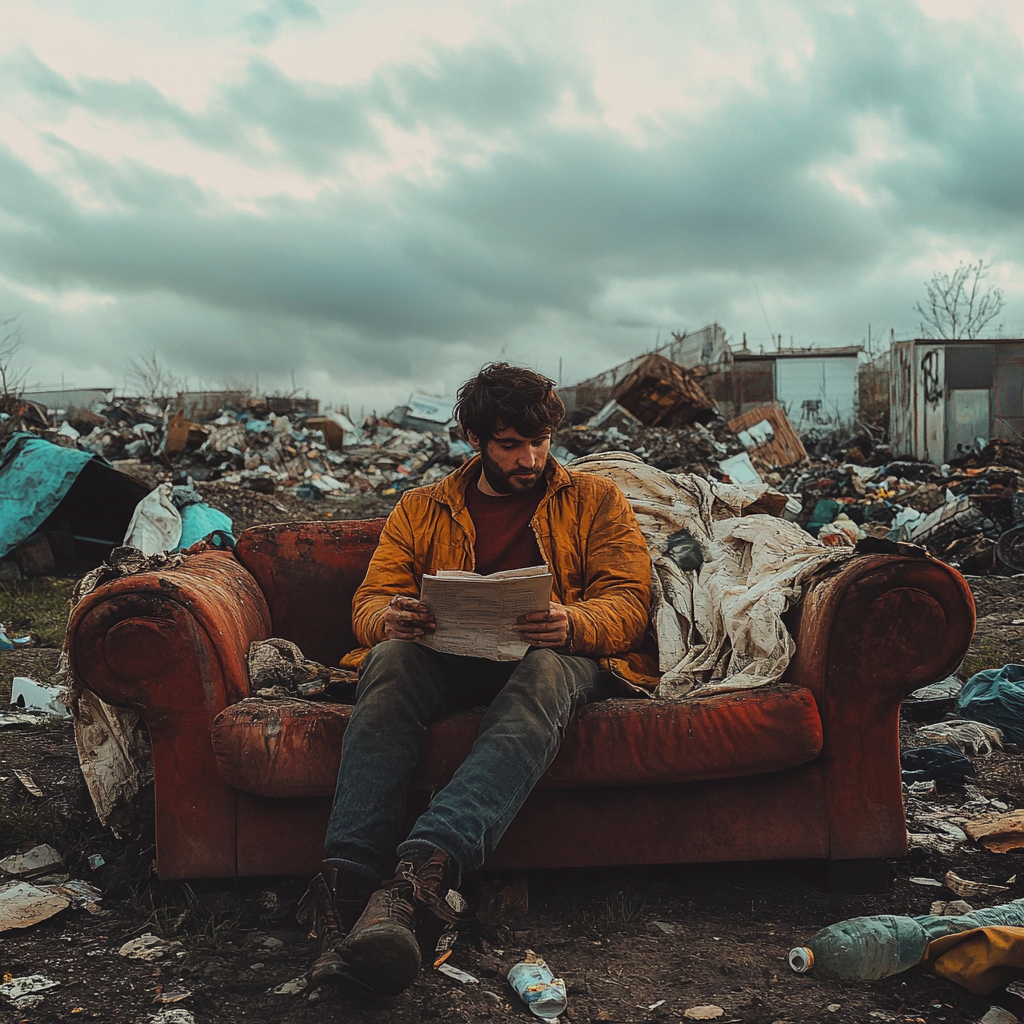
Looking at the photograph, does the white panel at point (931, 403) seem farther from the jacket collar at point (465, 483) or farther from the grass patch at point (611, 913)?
the grass patch at point (611, 913)

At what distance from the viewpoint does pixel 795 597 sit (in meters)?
2.79

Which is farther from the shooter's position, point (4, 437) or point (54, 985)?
point (4, 437)

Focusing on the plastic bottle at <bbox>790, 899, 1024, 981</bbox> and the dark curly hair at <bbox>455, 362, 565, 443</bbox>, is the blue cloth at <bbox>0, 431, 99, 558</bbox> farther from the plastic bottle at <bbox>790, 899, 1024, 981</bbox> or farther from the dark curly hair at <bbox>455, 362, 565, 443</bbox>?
the plastic bottle at <bbox>790, 899, 1024, 981</bbox>

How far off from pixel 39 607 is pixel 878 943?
22.3ft

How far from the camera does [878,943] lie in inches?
82.0

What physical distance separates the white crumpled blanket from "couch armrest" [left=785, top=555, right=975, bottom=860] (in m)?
0.19

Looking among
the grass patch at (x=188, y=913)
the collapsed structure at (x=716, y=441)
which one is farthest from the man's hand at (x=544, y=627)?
the collapsed structure at (x=716, y=441)

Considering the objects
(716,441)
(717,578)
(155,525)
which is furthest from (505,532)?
(716,441)

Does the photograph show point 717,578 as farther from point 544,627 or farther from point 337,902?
point 337,902

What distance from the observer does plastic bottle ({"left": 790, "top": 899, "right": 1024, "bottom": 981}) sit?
6.79 ft

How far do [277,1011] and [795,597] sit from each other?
1783 millimetres

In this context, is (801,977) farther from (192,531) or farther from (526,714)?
(192,531)

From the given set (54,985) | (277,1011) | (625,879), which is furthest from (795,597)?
(54,985)

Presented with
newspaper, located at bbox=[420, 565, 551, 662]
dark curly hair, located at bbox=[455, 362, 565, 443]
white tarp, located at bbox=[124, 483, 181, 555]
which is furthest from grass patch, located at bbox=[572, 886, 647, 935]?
white tarp, located at bbox=[124, 483, 181, 555]
